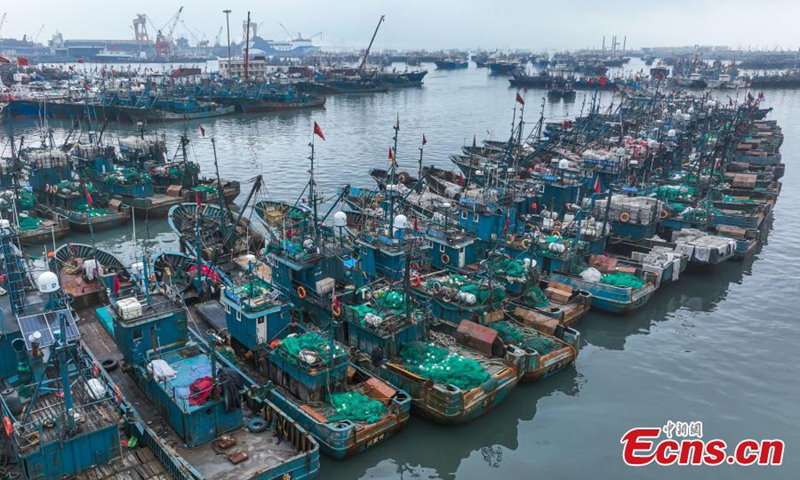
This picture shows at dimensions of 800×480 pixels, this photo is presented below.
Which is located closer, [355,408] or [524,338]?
[355,408]

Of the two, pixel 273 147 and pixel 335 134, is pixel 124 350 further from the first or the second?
pixel 335 134

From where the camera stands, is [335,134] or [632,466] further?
[335,134]

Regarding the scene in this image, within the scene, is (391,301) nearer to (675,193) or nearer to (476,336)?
(476,336)

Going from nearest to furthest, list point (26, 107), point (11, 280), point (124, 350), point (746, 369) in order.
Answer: point (11, 280), point (124, 350), point (746, 369), point (26, 107)

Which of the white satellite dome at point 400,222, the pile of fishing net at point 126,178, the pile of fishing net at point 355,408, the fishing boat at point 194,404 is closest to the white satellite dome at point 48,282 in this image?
the fishing boat at point 194,404

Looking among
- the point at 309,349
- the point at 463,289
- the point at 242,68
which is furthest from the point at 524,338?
the point at 242,68

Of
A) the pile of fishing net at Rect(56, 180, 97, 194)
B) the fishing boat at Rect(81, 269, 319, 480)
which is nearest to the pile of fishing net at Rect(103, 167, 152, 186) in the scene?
the pile of fishing net at Rect(56, 180, 97, 194)

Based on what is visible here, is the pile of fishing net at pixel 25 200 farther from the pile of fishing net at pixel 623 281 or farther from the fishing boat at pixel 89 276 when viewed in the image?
the pile of fishing net at pixel 623 281

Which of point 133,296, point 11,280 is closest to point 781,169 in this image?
point 133,296
